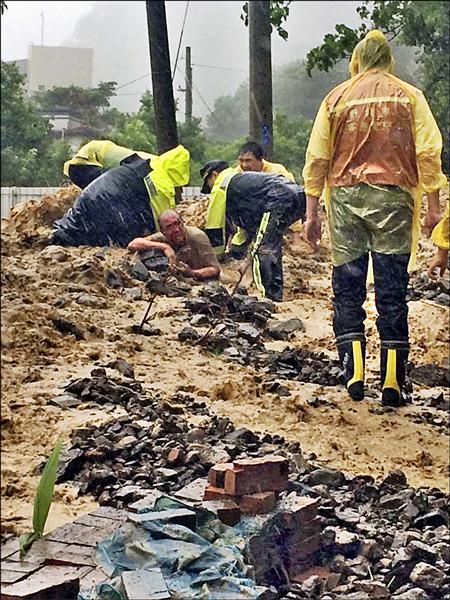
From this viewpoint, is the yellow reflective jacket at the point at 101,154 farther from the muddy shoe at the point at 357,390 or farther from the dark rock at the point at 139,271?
the muddy shoe at the point at 357,390

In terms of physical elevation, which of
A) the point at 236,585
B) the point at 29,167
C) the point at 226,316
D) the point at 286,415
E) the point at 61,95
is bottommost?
the point at 236,585

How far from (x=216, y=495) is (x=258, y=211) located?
64 cm

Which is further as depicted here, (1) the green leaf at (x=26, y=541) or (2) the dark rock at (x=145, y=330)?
(2) the dark rock at (x=145, y=330)

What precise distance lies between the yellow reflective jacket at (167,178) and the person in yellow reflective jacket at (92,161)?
73mm

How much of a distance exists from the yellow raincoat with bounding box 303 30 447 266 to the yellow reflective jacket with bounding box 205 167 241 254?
226 mm

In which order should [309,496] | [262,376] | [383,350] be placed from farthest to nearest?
[383,350] < [262,376] < [309,496]

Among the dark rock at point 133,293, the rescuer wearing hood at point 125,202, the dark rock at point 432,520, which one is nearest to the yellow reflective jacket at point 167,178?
the rescuer wearing hood at point 125,202

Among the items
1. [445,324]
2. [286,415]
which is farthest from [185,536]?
[445,324]

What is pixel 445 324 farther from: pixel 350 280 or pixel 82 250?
pixel 82 250

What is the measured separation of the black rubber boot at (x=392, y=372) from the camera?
2.75m

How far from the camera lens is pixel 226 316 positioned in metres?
2.50

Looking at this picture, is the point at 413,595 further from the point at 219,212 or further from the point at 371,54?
the point at 371,54

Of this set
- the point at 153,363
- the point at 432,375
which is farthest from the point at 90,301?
the point at 432,375

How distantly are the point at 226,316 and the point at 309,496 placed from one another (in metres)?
0.40
